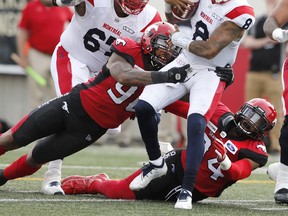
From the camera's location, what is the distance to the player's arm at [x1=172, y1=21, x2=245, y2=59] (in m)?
5.86

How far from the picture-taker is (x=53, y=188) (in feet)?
20.2

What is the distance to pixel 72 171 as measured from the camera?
7859 millimetres

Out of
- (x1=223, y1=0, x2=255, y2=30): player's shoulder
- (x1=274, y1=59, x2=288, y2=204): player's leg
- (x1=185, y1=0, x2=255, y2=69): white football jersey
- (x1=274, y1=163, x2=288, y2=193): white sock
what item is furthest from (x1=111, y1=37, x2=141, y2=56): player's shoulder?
(x1=274, y1=163, x2=288, y2=193): white sock

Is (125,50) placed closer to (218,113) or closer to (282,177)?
(218,113)

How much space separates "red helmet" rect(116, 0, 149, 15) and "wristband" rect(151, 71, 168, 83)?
0.93 meters

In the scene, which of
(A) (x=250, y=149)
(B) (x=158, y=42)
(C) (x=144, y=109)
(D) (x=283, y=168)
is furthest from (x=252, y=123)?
(B) (x=158, y=42)

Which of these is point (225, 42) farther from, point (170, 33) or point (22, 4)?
point (22, 4)

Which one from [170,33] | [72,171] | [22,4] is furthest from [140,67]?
[22,4]

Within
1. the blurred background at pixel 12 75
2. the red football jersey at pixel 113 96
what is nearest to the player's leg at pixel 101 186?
the red football jersey at pixel 113 96

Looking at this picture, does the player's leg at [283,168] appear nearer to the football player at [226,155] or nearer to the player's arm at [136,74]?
the football player at [226,155]

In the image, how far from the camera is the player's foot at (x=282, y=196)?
19.6ft

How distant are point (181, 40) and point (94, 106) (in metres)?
0.66

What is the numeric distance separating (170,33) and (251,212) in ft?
3.92

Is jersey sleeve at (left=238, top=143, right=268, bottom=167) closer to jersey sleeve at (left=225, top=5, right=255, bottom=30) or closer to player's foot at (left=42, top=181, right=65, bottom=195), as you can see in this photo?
jersey sleeve at (left=225, top=5, right=255, bottom=30)
